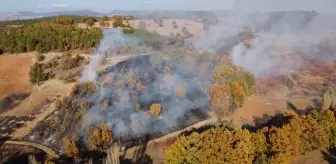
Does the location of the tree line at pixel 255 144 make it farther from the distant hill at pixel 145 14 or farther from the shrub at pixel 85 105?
the distant hill at pixel 145 14

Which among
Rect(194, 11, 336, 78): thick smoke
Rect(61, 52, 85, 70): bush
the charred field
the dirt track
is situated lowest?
the dirt track

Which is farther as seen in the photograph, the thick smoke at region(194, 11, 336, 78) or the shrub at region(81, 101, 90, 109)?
the thick smoke at region(194, 11, 336, 78)

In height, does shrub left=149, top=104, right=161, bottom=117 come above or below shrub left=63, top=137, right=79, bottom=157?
above

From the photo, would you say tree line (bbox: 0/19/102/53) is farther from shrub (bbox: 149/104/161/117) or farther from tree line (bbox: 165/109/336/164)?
tree line (bbox: 165/109/336/164)

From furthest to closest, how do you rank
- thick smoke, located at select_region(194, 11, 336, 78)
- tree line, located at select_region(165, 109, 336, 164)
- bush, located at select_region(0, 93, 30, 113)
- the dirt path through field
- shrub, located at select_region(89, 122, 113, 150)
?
thick smoke, located at select_region(194, 11, 336, 78) < bush, located at select_region(0, 93, 30, 113) < the dirt path through field < shrub, located at select_region(89, 122, 113, 150) < tree line, located at select_region(165, 109, 336, 164)

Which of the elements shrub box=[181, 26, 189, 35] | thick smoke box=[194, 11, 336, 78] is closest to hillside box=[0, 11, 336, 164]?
thick smoke box=[194, 11, 336, 78]

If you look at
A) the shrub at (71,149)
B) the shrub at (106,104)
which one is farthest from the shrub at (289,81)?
the shrub at (71,149)

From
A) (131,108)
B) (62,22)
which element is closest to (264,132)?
(131,108)
